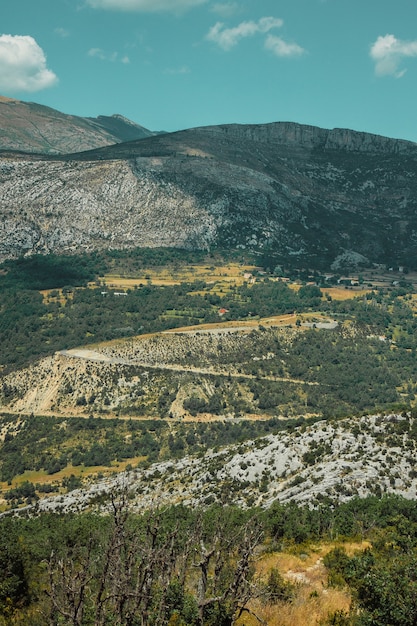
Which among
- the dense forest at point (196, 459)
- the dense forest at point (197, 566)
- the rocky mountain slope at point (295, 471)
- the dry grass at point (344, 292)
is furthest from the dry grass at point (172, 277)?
the dense forest at point (197, 566)

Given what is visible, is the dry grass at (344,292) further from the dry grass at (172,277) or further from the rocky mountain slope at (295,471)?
the rocky mountain slope at (295,471)

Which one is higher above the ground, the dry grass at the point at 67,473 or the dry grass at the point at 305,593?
the dry grass at the point at 305,593

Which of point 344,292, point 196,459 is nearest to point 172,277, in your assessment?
point 344,292

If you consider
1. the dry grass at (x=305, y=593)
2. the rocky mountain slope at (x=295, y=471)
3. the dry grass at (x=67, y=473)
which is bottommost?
the dry grass at (x=67, y=473)

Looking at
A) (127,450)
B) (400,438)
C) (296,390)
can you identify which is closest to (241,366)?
(296,390)

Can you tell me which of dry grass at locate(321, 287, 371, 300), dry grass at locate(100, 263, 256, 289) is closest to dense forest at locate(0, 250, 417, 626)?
dry grass at locate(321, 287, 371, 300)

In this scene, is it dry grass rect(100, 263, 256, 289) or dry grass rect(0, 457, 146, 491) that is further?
dry grass rect(100, 263, 256, 289)

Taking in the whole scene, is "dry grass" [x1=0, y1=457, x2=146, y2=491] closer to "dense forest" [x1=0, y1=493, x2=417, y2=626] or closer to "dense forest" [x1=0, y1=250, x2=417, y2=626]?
"dense forest" [x1=0, y1=250, x2=417, y2=626]

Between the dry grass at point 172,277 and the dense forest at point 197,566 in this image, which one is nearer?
the dense forest at point 197,566

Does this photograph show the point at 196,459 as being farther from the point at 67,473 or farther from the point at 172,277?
the point at 172,277

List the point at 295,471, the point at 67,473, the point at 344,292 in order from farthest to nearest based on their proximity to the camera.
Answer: the point at 344,292, the point at 67,473, the point at 295,471

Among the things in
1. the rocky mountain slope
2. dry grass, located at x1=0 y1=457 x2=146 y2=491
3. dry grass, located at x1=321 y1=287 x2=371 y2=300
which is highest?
dry grass, located at x1=321 y1=287 x2=371 y2=300

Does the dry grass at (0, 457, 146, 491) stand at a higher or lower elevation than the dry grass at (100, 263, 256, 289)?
lower
